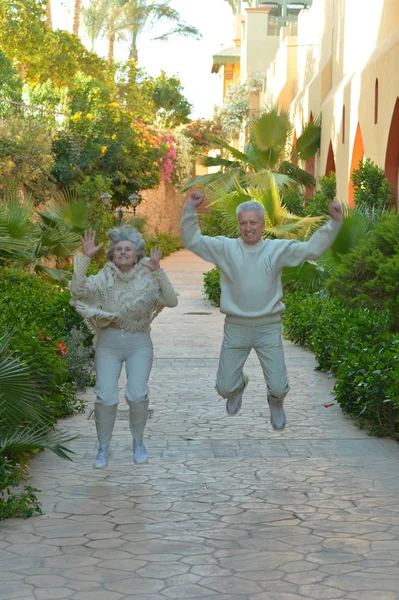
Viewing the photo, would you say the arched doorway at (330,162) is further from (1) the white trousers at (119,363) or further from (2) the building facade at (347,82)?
(1) the white trousers at (119,363)

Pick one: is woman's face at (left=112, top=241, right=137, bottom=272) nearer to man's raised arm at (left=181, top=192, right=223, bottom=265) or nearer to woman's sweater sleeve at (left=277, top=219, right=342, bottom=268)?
man's raised arm at (left=181, top=192, right=223, bottom=265)

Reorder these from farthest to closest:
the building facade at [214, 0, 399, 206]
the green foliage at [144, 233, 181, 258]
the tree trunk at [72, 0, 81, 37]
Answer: the tree trunk at [72, 0, 81, 37] < the green foliage at [144, 233, 181, 258] < the building facade at [214, 0, 399, 206]

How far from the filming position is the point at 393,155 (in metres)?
15.8

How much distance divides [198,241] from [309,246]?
0.73m

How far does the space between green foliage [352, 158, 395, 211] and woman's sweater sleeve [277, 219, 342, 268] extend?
31.0 ft

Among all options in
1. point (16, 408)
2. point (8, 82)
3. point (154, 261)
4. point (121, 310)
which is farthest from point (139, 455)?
point (8, 82)

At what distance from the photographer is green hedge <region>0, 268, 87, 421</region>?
7.21m

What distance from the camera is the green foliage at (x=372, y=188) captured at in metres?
15.6

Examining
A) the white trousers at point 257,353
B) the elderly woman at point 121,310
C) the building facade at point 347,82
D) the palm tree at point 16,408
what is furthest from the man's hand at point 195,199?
the building facade at point 347,82

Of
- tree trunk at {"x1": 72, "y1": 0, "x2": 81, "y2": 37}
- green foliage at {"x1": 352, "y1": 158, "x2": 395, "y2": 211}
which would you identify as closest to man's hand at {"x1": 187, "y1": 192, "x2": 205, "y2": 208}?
green foliage at {"x1": 352, "y1": 158, "x2": 395, "y2": 211}

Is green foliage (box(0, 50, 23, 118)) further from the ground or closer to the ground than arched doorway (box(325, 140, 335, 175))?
further from the ground

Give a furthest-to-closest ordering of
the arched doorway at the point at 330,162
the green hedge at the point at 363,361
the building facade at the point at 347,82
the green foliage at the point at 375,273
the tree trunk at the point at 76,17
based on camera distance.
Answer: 1. the tree trunk at the point at 76,17
2. the arched doorway at the point at 330,162
3. the building facade at the point at 347,82
4. the green foliage at the point at 375,273
5. the green hedge at the point at 363,361

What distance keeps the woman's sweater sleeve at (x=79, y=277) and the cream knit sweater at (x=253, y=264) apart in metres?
0.67

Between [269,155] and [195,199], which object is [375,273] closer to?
[195,199]
